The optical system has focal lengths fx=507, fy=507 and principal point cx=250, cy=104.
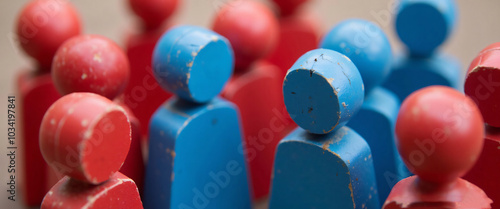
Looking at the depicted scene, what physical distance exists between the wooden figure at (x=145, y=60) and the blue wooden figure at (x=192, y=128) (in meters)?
0.32

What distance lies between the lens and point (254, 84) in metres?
1.01

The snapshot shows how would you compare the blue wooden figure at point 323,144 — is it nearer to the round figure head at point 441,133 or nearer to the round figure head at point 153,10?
the round figure head at point 441,133

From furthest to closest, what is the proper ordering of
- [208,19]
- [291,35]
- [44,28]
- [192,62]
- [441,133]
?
1. [208,19]
2. [291,35]
3. [44,28]
4. [192,62]
5. [441,133]

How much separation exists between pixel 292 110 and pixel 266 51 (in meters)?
0.36

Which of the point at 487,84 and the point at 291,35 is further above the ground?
the point at 487,84

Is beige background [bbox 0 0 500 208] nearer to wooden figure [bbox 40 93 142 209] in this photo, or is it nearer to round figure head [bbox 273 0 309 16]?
round figure head [bbox 273 0 309 16]

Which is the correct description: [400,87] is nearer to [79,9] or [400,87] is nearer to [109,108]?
[109,108]

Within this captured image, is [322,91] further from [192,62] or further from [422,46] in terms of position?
[422,46]

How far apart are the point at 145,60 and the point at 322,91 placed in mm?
621

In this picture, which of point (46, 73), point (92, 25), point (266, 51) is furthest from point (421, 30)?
point (92, 25)

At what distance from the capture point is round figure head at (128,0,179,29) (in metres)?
1.13

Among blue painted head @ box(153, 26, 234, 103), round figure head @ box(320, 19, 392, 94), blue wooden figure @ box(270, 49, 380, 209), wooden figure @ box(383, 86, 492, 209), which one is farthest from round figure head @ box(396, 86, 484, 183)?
blue painted head @ box(153, 26, 234, 103)

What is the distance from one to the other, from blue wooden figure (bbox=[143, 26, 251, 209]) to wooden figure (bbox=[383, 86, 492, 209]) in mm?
331

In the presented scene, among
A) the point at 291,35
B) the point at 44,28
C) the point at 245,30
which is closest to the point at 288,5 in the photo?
the point at 291,35
